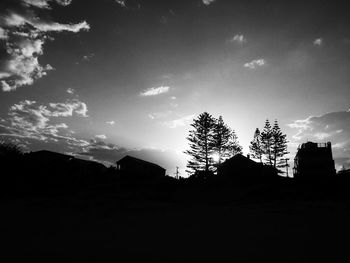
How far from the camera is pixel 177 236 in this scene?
17.7 ft

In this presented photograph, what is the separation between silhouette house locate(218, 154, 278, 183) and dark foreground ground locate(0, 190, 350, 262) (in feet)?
66.0

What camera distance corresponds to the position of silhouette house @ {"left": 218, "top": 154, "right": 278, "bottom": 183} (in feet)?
90.0

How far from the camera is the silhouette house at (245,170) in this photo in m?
27.4

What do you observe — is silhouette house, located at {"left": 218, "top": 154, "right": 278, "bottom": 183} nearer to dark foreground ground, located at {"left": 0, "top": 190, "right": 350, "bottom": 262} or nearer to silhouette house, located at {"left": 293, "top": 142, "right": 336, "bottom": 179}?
silhouette house, located at {"left": 293, "top": 142, "right": 336, "bottom": 179}

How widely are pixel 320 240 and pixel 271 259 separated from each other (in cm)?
166

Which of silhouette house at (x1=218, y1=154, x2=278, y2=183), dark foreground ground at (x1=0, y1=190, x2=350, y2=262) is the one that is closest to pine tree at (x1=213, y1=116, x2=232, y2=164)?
silhouette house at (x1=218, y1=154, x2=278, y2=183)

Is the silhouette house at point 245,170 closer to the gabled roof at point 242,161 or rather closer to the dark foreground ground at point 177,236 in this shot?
the gabled roof at point 242,161

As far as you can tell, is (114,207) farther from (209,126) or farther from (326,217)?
(209,126)

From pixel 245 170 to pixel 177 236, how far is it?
2779 cm

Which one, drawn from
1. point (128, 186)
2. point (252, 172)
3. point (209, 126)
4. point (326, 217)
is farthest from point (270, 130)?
point (326, 217)

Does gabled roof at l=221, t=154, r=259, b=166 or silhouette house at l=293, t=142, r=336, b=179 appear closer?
gabled roof at l=221, t=154, r=259, b=166

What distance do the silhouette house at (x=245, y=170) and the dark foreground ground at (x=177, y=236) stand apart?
20123 mm

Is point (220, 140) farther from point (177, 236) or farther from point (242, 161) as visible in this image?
point (177, 236)

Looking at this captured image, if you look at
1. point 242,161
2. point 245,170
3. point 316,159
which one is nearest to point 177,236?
point 245,170
